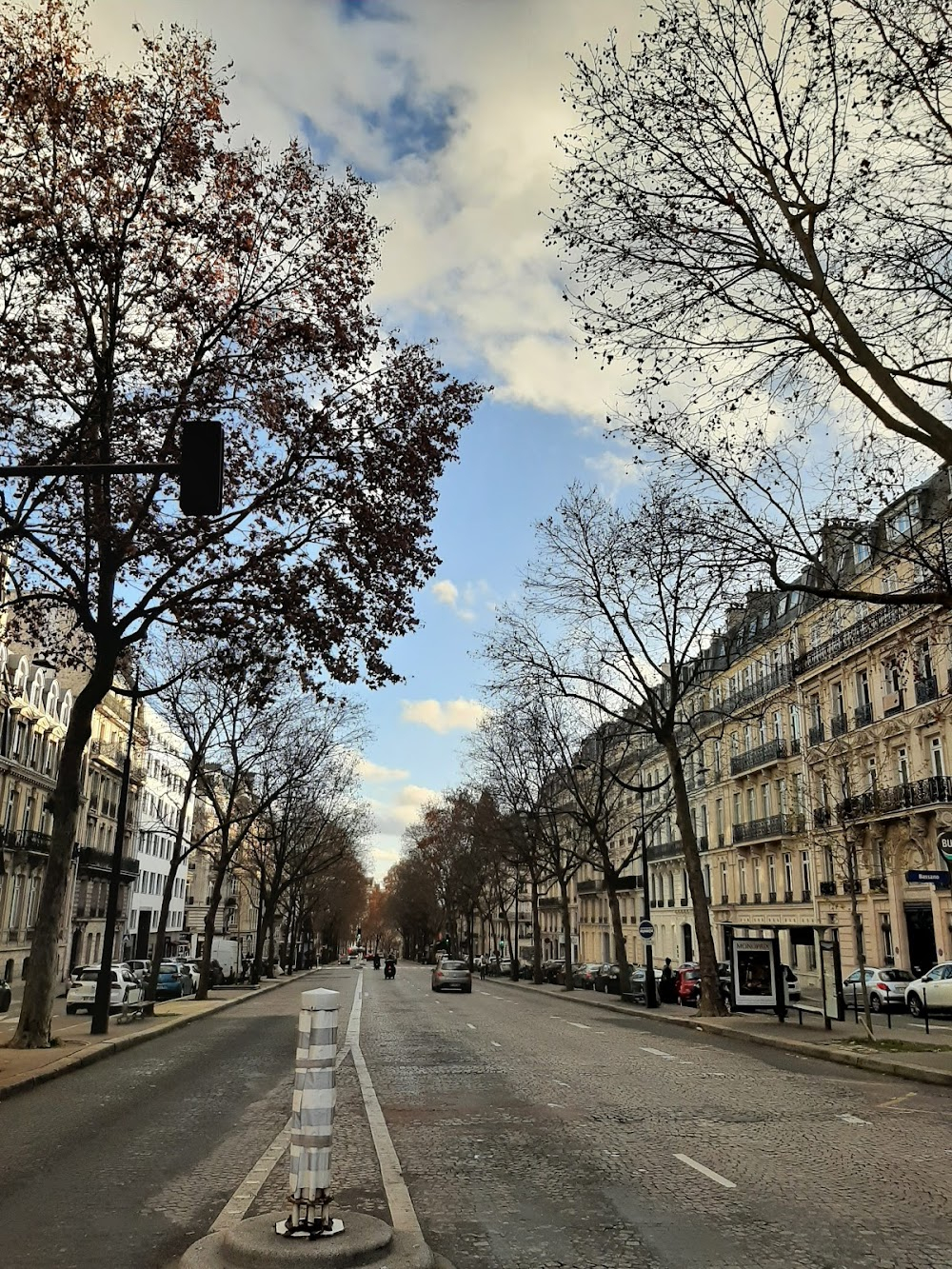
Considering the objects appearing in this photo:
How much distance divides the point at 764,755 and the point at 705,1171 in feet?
→ 144

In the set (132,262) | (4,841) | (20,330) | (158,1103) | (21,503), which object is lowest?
(158,1103)

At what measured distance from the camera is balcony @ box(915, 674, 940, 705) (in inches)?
1371

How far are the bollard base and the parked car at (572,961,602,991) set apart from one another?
148ft

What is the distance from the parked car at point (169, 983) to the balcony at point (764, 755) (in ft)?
92.5

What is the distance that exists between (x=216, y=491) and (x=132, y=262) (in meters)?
9.70

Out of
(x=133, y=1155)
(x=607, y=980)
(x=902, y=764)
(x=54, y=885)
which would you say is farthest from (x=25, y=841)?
(x=133, y=1155)

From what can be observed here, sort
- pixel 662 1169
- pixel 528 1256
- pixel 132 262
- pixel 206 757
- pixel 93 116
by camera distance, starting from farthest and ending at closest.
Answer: pixel 206 757 < pixel 132 262 < pixel 93 116 < pixel 662 1169 < pixel 528 1256

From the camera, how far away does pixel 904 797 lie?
35594 mm

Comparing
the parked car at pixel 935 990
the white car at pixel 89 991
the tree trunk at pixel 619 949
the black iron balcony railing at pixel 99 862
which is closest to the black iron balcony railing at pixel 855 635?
the parked car at pixel 935 990

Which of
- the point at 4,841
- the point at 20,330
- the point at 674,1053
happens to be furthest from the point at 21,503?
the point at 4,841

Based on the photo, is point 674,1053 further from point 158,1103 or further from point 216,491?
point 216,491

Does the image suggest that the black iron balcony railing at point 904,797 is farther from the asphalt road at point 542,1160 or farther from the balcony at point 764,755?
the asphalt road at point 542,1160

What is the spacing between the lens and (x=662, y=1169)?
7.84m

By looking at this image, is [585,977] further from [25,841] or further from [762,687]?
[25,841]
